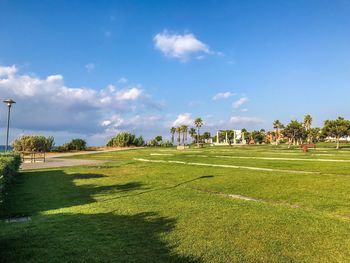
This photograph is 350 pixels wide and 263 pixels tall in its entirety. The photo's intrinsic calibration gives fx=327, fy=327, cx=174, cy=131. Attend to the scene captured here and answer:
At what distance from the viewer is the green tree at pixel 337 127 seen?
71.8 m

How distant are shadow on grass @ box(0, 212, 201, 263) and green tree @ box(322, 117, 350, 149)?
234ft

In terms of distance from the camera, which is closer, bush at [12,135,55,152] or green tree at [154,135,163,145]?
bush at [12,135,55,152]

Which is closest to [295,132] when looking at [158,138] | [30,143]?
[158,138]

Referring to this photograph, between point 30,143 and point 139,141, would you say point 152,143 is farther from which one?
point 30,143

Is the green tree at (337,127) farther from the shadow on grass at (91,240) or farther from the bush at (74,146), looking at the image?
the shadow on grass at (91,240)

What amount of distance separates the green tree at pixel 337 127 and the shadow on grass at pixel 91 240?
71349 mm

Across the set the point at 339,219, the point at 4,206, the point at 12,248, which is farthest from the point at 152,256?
the point at 4,206

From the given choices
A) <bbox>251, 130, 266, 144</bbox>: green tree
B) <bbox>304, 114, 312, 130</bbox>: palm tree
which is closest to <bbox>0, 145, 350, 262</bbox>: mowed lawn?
<bbox>304, 114, 312, 130</bbox>: palm tree

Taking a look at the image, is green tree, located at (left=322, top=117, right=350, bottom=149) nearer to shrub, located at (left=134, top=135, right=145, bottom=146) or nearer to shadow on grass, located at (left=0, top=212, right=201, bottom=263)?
shrub, located at (left=134, top=135, right=145, bottom=146)

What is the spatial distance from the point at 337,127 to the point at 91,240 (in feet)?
249

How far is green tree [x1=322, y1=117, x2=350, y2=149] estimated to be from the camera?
7175 cm

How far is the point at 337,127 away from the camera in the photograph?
72750mm

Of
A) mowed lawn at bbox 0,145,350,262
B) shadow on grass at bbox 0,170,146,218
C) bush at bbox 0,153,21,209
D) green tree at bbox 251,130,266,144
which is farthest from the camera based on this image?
green tree at bbox 251,130,266,144

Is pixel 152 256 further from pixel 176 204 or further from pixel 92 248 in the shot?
pixel 176 204
